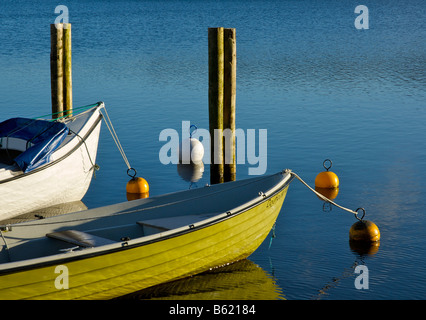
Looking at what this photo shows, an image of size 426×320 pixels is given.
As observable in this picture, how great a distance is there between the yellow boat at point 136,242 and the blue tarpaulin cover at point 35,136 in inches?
107

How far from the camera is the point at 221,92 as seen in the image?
1455 centimetres

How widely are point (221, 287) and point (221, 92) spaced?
17.4 feet

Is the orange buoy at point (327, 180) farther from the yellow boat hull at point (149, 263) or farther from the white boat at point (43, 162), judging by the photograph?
the white boat at point (43, 162)

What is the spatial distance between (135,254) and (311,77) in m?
22.7

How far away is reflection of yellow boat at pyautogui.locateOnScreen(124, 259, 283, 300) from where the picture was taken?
33.6ft

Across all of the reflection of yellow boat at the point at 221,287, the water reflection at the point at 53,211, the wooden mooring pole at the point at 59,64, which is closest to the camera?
the reflection of yellow boat at the point at 221,287

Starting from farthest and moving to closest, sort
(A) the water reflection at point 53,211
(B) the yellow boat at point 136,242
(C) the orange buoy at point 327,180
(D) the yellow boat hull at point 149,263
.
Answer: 1. (C) the orange buoy at point 327,180
2. (A) the water reflection at point 53,211
3. (B) the yellow boat at point 136,242
4. (D) the yellow boat hull at point 149,263

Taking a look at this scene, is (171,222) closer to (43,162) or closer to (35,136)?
(43,162)

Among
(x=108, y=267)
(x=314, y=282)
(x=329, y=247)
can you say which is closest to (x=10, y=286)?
(x=108, y=267)

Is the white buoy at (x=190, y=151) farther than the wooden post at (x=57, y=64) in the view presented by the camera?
Yes

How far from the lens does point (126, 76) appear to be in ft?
104

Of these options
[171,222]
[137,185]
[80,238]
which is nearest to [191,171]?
[137,185]

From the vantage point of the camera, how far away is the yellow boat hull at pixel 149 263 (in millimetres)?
8789

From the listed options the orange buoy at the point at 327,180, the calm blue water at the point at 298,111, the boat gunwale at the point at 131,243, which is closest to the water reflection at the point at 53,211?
the calm blue water at the point at 298,111
